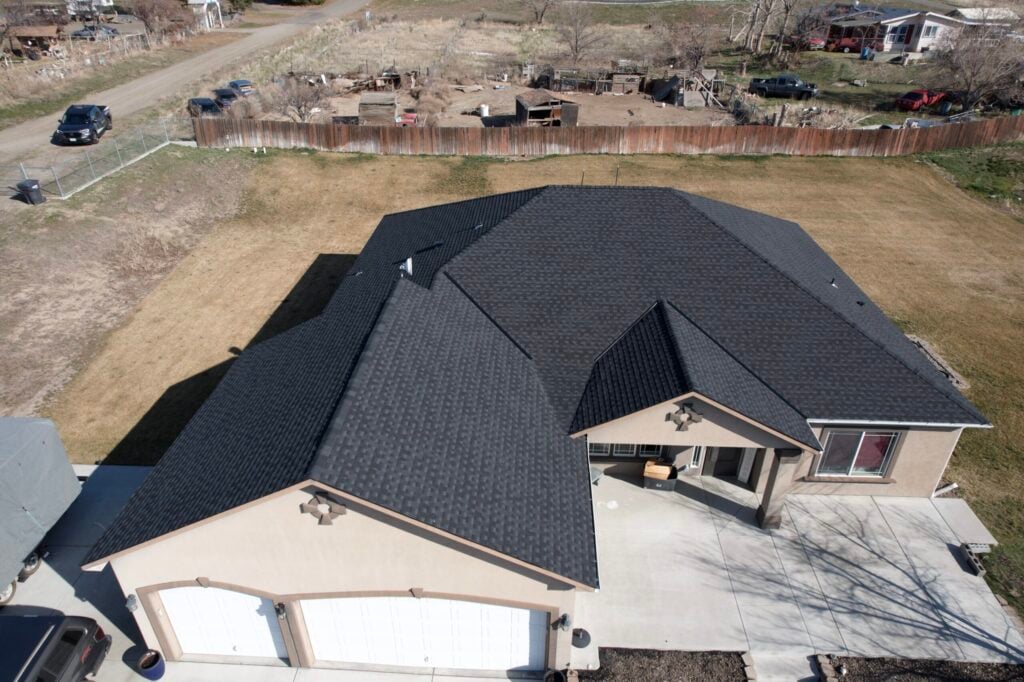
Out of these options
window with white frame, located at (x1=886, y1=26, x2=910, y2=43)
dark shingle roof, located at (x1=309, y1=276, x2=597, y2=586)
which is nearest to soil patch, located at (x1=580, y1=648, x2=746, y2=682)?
dark shingle roof, located at (x1=309, y1=276, x2=597, y2=586)

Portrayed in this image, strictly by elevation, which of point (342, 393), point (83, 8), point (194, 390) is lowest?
point (194, 390)

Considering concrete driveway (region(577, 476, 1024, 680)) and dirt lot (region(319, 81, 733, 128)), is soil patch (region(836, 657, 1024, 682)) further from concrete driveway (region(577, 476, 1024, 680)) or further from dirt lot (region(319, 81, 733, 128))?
dirt lot (region(319, 81, 733, 128))

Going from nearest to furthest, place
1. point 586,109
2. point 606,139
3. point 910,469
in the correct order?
point 910,469 < point 606,139 < point 586,109

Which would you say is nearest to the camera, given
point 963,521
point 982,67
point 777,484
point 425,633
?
point 425,633

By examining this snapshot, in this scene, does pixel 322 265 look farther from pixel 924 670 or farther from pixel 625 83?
pixel 625 83

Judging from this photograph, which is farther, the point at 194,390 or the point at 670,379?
the point at 194,390

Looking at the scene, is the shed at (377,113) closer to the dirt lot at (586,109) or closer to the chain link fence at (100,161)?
the dirt lot at (586,109)

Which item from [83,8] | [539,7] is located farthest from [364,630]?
[539,7]
